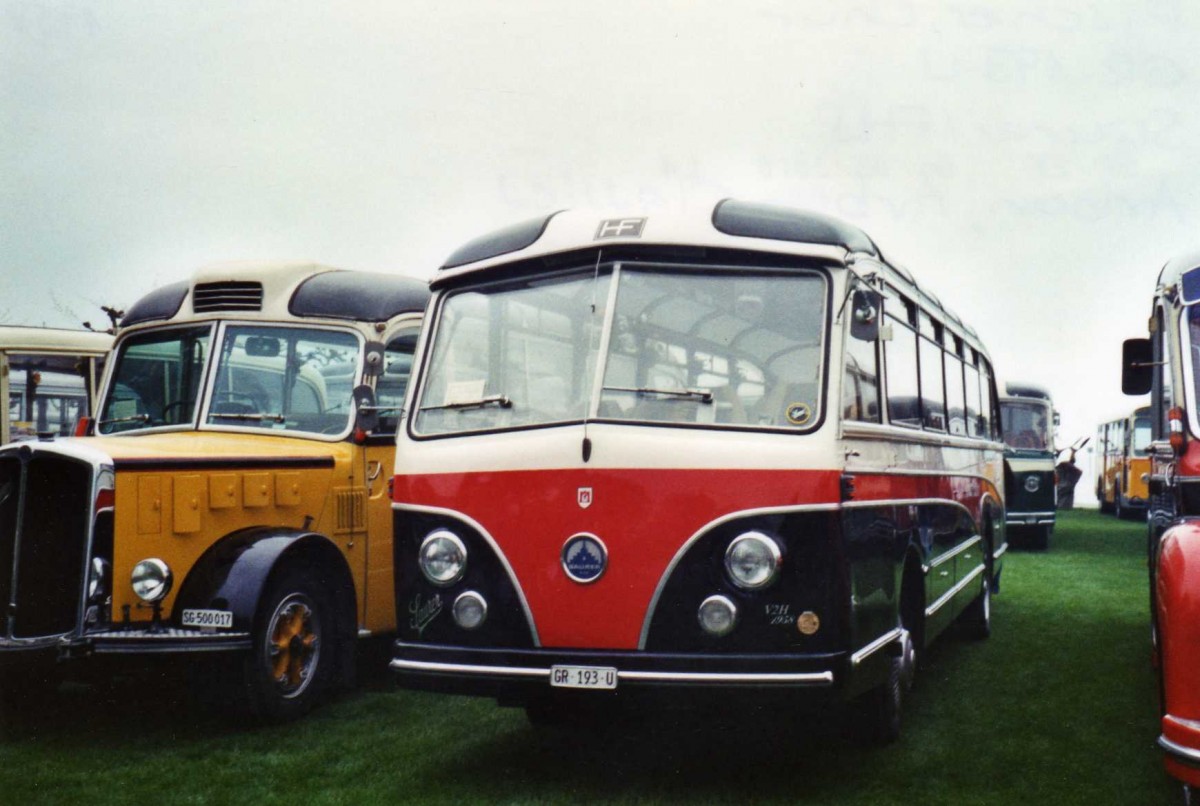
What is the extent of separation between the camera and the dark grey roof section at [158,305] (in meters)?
8.05

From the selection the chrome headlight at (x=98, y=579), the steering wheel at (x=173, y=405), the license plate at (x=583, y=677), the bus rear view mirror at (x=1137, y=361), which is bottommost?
the license plate at (x=583, y=677)

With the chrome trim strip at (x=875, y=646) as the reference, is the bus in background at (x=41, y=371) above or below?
above

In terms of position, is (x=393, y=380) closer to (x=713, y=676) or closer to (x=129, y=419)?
(x=129, y=419)

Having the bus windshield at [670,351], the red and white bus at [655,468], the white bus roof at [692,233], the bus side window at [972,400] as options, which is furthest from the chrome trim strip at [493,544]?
the bus side window at [972,400]

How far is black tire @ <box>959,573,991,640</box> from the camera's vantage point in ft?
32.0

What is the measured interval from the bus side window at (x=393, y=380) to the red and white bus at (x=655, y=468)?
187cm

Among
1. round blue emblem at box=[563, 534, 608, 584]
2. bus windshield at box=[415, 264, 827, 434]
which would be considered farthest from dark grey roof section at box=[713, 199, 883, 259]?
round blue emblem at box=[563, 534, 608, 584]

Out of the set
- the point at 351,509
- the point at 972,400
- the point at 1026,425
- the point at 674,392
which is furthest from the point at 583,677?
the point at 1026,425

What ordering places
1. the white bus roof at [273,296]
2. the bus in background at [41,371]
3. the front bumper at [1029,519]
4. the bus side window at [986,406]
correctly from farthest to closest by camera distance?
the front bumper at [1029,519]
the bus side window at [986,406]
the bus in background at [41,371]
the white bus roof at [273,296]

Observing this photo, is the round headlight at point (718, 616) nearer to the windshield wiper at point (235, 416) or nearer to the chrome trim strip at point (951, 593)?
the chrome trim strip at point (951, 593)

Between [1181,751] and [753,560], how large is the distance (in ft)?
5.61

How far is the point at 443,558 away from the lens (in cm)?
553

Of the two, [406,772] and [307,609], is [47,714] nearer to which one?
[307,609]

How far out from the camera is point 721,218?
5570 mm
